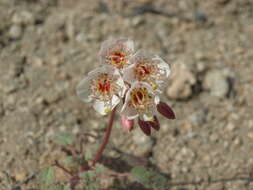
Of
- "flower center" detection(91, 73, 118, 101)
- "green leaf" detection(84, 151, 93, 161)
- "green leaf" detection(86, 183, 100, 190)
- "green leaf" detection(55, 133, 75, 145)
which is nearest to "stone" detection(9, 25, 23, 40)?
"green leaf" detection(55, 133, 75, 145)

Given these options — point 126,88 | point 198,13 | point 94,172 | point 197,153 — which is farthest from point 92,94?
point 198,13

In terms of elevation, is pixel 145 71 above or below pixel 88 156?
above

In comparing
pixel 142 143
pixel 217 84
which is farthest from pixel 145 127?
pixel 217 84

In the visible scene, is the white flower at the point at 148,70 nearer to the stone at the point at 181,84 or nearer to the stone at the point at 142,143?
the stone at the point at 142,143

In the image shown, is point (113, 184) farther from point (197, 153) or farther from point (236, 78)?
point (236, 78)

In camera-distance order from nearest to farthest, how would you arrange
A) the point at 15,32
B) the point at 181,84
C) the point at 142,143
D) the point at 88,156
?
the point at 88,156
the point at 142,143
the point at 181,84
the point at 15,32

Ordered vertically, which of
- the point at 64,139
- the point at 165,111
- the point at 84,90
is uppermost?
the point at 84,90

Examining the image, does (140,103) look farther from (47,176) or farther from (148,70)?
(47,176)

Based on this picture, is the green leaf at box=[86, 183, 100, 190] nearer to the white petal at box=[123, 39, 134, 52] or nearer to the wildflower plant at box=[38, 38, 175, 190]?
the wildflower plant at box=[38, 38, 175, 190]
